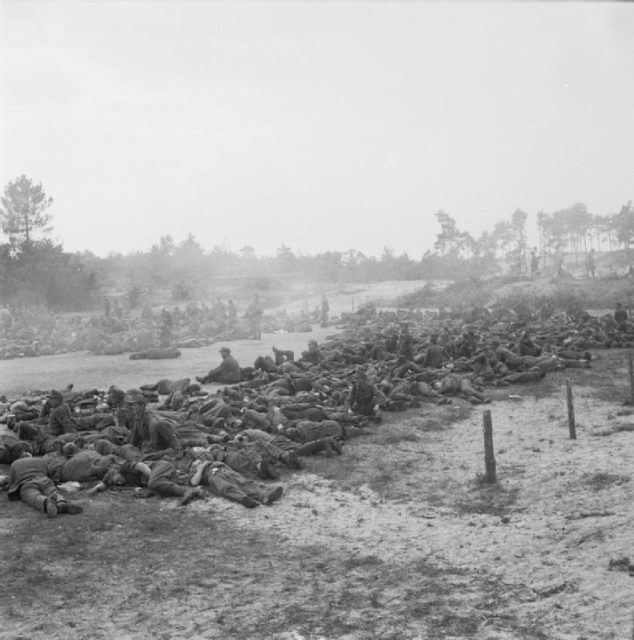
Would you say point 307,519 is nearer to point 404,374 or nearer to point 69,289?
point 404,374

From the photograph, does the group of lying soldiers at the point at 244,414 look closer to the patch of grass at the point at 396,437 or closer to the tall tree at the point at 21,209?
the patch of grass at the point at 396,437

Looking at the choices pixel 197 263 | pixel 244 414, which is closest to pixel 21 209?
pixel 197 263

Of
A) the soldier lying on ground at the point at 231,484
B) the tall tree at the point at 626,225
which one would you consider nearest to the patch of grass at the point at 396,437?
the soldier lying on ground at the point at 231,484

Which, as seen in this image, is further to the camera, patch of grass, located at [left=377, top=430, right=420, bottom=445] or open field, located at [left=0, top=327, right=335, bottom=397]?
open field, located at [left=0, top=327, right=335, bottom=397]

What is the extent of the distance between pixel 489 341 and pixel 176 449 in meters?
12.9

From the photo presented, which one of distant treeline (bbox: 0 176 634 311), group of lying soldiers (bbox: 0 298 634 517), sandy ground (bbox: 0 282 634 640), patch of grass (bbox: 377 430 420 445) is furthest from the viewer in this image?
distant treeline (bbox: 0 176 634 311)

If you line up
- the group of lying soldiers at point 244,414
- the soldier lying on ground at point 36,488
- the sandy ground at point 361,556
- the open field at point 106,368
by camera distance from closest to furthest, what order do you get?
the sandy ground at point 361,556
the soldier lying on ground at point 36,488
the group of lying soldiers at point 244,414
the open field at point 106,368

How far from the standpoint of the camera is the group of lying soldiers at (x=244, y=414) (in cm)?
871

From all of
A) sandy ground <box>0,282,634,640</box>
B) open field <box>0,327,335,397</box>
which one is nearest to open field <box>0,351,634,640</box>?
sandy ground <box>0,282,634,640</box>

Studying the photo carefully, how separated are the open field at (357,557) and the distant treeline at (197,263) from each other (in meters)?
35.6

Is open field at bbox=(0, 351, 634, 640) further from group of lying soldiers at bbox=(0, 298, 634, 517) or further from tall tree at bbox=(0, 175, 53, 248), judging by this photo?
tall tree at bbox=(0, 175, 53, 248)

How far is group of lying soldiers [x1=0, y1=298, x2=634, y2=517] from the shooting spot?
8711mm

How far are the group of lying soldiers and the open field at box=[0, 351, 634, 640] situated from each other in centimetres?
46

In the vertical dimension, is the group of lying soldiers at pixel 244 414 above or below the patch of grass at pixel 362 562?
above
